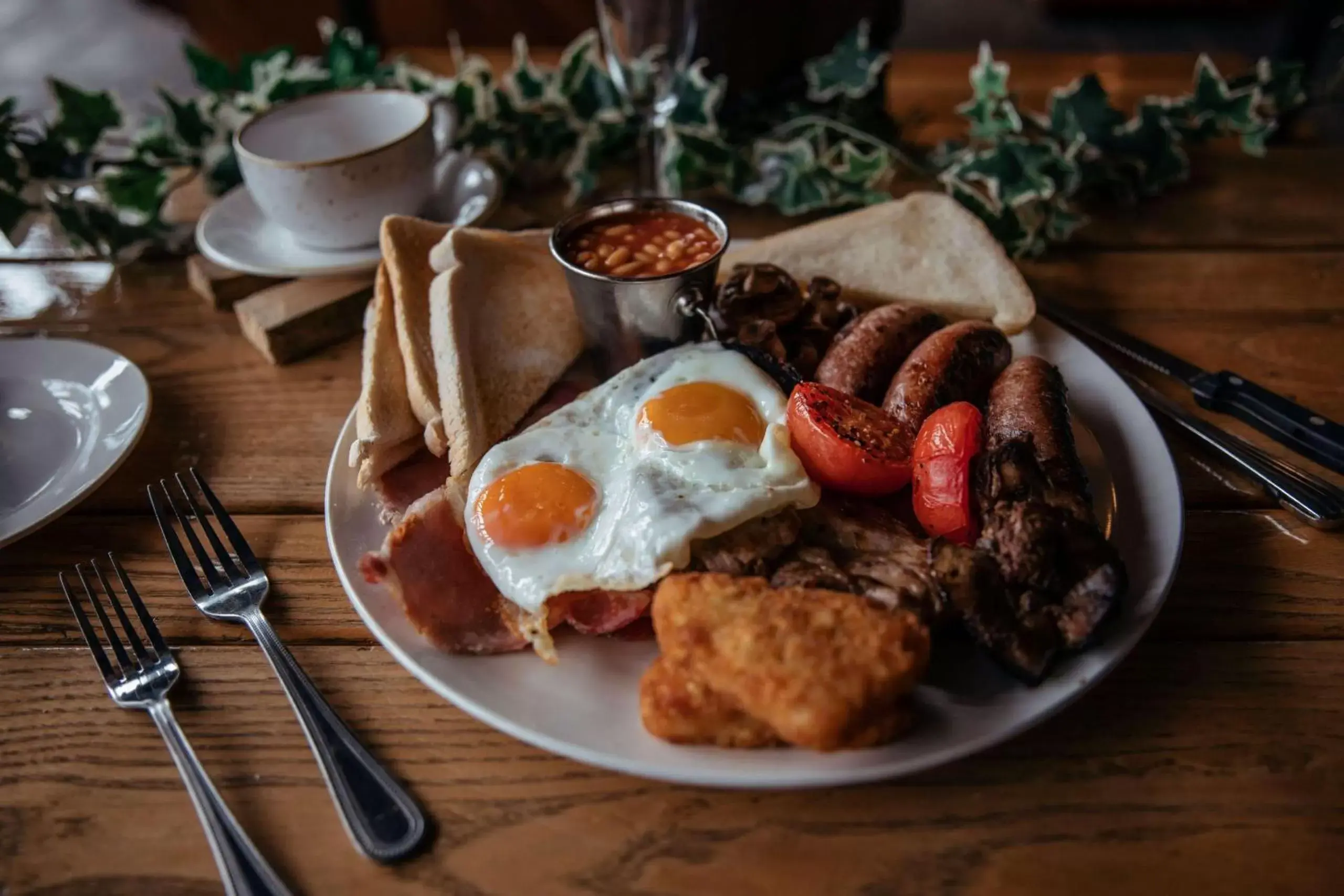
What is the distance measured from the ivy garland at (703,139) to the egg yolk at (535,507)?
67.2 inches

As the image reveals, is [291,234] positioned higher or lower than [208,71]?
lower

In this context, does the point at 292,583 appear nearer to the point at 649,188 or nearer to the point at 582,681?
the point at 582,681

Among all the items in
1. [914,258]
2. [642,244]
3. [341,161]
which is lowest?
[914,258]

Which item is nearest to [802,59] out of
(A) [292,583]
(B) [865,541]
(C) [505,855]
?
(B) [865,541]

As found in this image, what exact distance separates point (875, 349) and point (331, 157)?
1970mm

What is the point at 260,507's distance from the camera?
89.2 inches

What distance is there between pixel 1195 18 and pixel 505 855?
9.39 metres

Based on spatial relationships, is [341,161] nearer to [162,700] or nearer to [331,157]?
[331,157]

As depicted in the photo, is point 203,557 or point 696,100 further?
point 696,100

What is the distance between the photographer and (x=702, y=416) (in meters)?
2.00

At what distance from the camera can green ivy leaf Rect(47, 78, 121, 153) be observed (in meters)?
3.26

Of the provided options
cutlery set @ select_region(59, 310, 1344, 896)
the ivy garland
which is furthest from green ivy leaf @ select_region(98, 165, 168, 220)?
cutlery set @ select_region(59, 310, 1344, 896)

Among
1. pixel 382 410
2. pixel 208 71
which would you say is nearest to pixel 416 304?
pixel 382 410

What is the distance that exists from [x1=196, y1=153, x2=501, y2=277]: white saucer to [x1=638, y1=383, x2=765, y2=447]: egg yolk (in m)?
1.32
